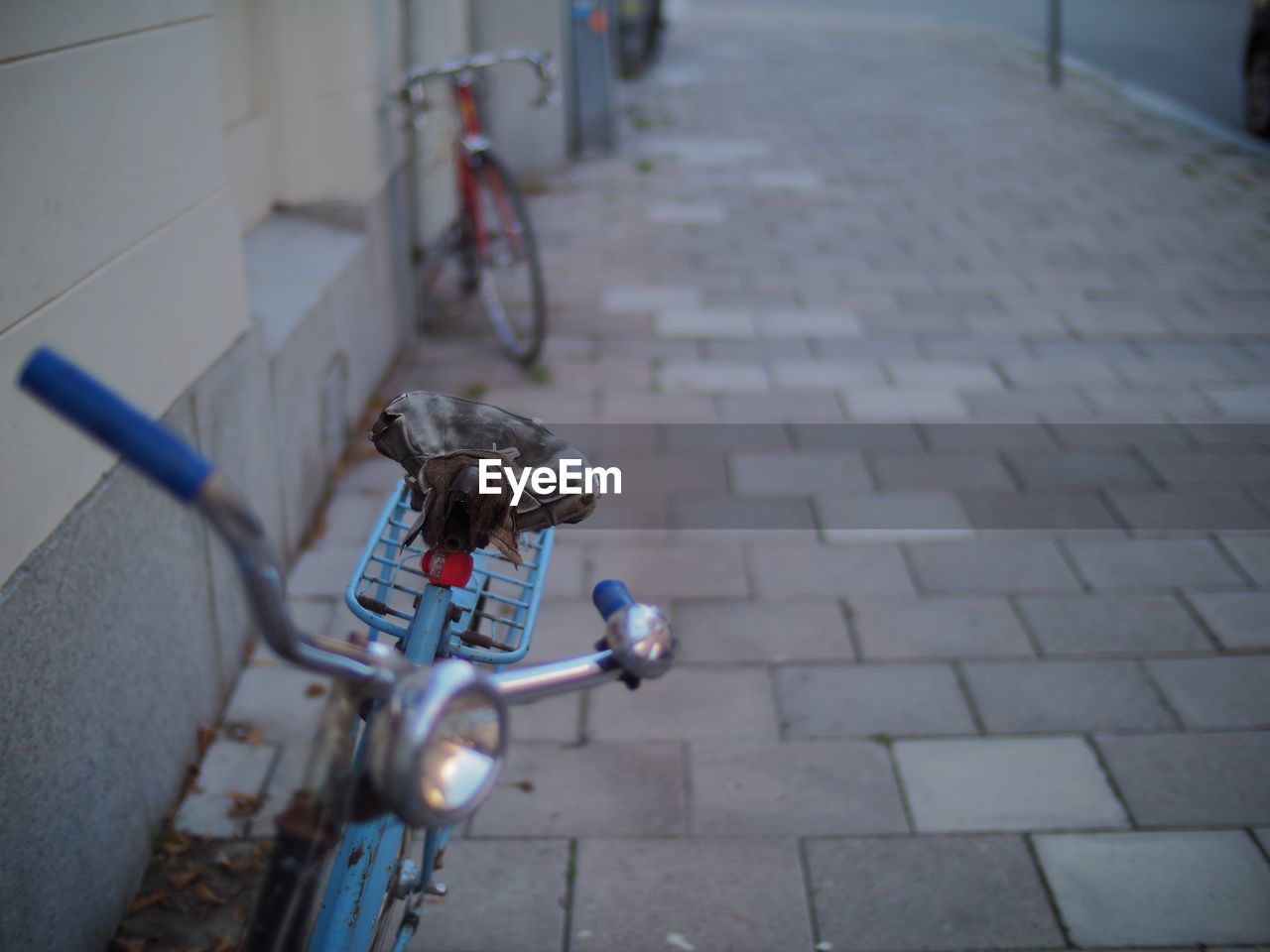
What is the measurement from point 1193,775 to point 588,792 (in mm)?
1514

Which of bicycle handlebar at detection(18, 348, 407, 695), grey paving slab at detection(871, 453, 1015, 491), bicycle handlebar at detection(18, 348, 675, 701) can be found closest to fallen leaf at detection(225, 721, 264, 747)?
bicycle handlebar at detection(18, 348, 675, 701)

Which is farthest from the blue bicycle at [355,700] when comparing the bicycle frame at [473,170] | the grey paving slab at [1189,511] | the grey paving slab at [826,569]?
the bicycle frame at [473,170]

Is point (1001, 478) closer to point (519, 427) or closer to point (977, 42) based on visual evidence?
point (519, 427)

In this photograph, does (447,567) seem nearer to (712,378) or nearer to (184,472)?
(184,472)

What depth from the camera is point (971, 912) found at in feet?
8.61

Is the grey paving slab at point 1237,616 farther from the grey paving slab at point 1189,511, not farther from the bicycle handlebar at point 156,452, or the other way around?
the bicycle handlebar at point 156,452

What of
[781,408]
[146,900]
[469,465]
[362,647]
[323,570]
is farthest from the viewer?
[781,408]

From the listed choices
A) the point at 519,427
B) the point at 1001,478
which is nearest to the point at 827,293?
the point at 1001,478

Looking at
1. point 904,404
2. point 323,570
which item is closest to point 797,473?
point 904,404

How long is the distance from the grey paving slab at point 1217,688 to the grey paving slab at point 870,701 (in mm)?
585

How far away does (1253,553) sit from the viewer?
13.3 feet

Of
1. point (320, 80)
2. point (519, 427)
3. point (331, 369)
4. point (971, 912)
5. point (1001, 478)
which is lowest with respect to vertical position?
point (971, 912)

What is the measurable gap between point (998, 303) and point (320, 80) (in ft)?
12.0

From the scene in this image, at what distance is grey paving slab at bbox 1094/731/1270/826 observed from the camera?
2.89 meters
